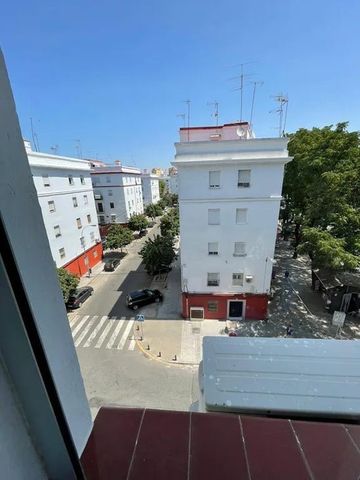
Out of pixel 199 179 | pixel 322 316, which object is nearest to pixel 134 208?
pixel 199 179

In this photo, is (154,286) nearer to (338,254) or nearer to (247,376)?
(338,254)

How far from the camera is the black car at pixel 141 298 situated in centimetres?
1463

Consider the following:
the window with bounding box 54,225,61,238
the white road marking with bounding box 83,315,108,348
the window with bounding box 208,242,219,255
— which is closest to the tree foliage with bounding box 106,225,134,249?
the window with bounding box 54,225,61,238

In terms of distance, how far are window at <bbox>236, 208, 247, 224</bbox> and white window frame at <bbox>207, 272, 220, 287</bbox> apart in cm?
308

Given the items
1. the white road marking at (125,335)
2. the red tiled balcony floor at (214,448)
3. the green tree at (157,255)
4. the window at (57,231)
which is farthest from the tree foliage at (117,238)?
the red tiled balcony floor at (214,448)

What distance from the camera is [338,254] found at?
1021 centimetres

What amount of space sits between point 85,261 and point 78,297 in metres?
5.25

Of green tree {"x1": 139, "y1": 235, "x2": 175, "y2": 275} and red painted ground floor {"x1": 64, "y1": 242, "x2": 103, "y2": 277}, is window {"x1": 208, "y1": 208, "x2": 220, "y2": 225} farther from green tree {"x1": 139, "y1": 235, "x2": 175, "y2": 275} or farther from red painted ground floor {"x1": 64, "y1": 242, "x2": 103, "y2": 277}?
red painted ground floor {"x1": 64, "y1": 242, "x2": 103, "y2": 277}

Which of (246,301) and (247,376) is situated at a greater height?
(247,376)

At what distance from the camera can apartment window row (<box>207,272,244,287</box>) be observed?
12516mm

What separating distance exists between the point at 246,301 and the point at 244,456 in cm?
1226

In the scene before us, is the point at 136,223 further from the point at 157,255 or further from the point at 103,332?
the point at 103,332

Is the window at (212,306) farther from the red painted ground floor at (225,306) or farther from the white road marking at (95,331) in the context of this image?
the white road marking at (95,331)

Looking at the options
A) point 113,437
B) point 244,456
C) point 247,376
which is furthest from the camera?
point 247,376
